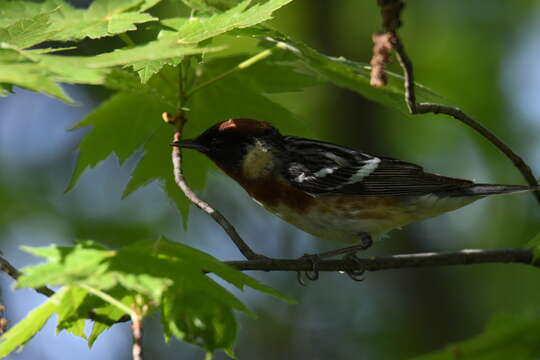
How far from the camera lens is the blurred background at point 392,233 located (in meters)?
6.97

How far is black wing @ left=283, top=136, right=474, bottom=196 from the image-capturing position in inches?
152

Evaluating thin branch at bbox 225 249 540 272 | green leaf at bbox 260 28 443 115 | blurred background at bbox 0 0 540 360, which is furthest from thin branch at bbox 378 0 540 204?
blurred background at bbox 0 0 540 360

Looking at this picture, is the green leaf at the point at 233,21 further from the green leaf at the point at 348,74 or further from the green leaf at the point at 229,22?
the green leaf at the point at 348,74

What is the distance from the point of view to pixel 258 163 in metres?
3.84

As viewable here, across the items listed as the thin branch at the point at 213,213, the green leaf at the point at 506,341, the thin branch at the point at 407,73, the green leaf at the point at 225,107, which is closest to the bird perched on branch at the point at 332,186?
the green leaf at the point at 225,107

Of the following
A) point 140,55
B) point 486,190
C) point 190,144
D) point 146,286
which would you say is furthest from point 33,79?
point 486,190

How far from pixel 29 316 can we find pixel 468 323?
5.84 metres

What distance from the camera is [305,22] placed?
7.60 meters

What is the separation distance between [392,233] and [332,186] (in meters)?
3.70

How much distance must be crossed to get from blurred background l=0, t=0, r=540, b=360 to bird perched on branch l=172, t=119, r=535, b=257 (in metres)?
3.13

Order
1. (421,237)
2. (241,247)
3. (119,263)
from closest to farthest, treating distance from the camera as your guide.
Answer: (119,263) → (241,247) → (421,237)

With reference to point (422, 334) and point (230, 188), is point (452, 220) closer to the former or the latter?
point (422, 334)

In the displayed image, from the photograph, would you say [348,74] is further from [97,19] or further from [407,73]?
[97,19]

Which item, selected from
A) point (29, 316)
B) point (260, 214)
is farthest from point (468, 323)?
point (29, 316)
